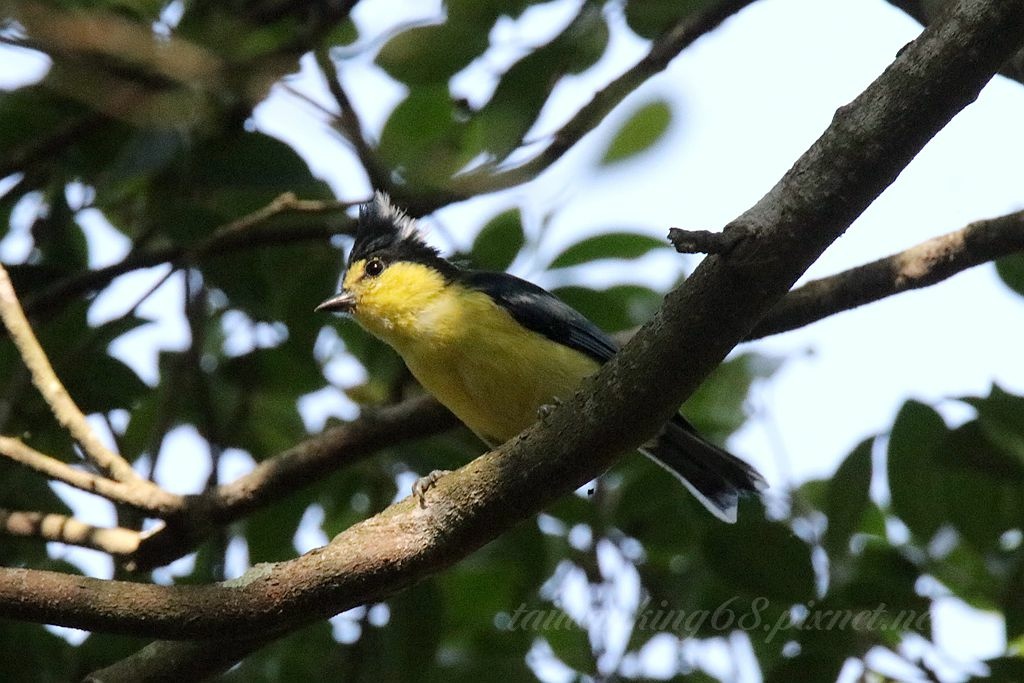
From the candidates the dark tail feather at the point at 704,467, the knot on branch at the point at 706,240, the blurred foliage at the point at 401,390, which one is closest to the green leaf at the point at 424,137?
the blurred foliage at the point at 401,390

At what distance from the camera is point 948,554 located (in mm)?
3994

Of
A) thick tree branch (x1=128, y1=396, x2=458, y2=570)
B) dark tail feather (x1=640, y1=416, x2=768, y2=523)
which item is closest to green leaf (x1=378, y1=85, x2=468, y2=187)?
thick tree branch (x1=128, y1=396, x2=458, y2=570)

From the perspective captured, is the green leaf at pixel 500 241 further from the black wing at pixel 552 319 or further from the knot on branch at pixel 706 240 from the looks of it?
the knot on branch at pixel 706 240

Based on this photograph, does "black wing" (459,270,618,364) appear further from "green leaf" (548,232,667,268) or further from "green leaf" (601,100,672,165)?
"green leaf" (601,100,672,165)

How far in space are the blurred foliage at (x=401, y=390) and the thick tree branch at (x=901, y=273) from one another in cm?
36

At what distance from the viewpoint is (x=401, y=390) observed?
4590mm

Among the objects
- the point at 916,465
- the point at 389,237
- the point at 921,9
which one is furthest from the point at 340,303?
the point at 921,9

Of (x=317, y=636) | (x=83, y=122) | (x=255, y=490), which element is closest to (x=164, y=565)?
(x=255, y=490)

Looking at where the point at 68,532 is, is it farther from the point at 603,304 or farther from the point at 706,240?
the point at 706,240

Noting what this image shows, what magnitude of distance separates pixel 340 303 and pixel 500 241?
636 millimetres

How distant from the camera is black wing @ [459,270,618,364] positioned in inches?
160

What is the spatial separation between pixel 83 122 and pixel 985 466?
304 cm

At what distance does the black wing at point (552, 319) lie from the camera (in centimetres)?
407

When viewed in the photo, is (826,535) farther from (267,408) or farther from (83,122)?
(83,122)
